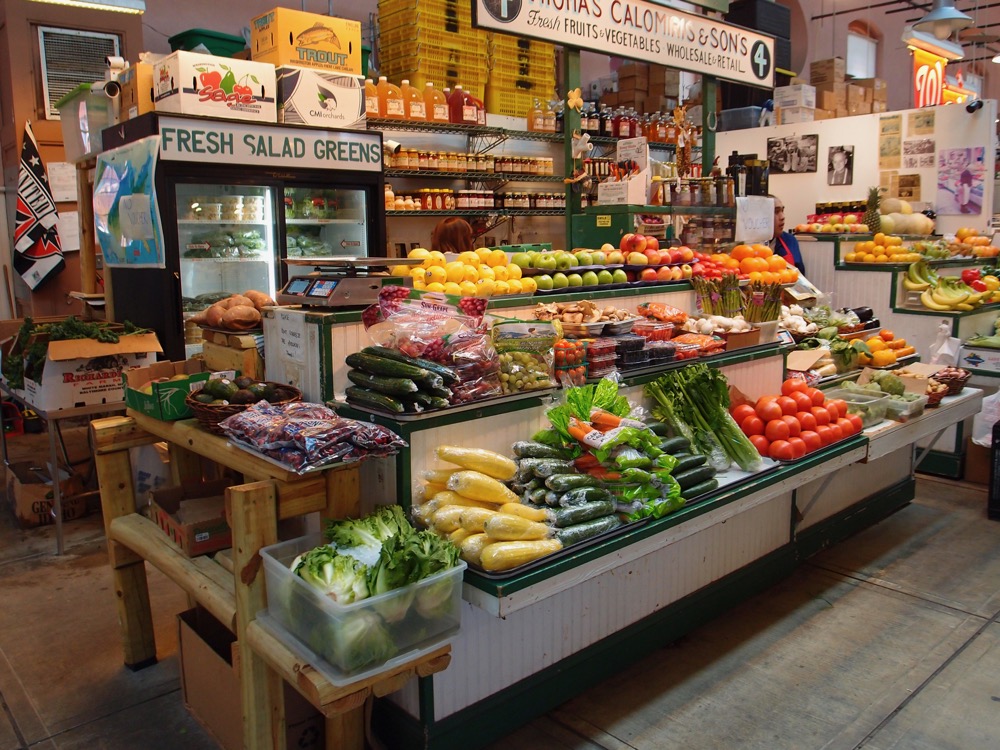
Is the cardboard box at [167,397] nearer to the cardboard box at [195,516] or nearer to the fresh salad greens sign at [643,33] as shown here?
the cardboard box at [195,516]

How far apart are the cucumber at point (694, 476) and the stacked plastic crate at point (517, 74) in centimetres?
611

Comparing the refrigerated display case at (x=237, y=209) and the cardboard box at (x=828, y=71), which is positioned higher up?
the cardboard box at (x=828, y=71)

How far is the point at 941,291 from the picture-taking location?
6.11 metres

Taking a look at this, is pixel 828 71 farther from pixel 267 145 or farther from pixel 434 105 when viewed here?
pixel 267 145

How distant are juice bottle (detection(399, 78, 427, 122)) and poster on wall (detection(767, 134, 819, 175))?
15.9 ft

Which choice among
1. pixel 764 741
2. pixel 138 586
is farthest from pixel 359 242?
pixel 764 741

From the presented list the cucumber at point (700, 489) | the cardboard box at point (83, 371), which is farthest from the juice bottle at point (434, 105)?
the cucumber at point (700, 489)

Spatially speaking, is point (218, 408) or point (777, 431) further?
point (777, 431)

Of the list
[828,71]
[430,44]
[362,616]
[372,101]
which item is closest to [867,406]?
[362,616]

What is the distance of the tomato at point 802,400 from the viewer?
139 inches

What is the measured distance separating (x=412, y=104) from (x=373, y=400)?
5.29m

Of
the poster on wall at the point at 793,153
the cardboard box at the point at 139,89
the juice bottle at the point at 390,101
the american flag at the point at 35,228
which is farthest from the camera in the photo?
the poster on wall at the point at 793,153

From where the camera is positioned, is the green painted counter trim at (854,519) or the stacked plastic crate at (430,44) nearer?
the green painted counter trim at (854,519)

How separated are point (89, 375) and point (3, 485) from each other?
1948 millimetres
